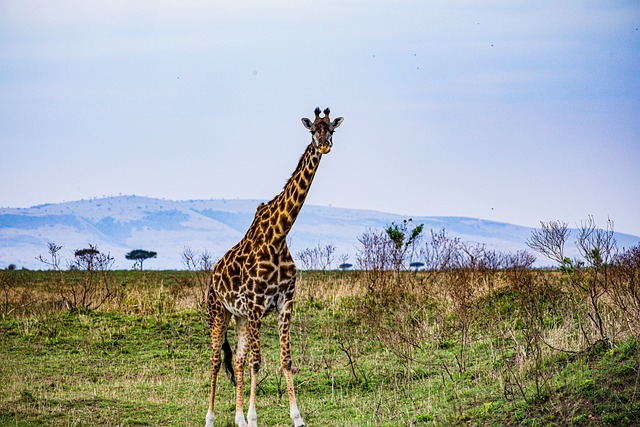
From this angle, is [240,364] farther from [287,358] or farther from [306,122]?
[306,122]

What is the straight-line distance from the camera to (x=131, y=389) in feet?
47.4

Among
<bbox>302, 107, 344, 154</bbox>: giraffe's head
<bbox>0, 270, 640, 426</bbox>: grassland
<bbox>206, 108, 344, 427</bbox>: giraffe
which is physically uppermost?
<bbox>302, 107, 344, 154</bbox>: giraffe's head

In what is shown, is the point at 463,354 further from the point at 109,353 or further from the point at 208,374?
the point at 109,353

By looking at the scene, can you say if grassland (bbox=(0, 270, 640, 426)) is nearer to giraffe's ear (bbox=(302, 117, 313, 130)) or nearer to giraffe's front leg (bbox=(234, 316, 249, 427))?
giraffe's front leg (bbox=(234, 316, 249, 427))

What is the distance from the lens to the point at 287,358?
11656 mm

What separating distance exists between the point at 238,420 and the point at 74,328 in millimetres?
8562

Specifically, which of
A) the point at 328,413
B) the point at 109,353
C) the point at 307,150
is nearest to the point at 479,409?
the point at 328,413

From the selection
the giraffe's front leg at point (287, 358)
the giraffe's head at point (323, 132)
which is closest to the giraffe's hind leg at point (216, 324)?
the giraffe's front leg at point (287, 358)

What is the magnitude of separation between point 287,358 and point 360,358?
15.0 feet

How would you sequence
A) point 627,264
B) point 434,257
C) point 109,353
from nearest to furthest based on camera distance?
point 627,264
point 109,353
point 434,257

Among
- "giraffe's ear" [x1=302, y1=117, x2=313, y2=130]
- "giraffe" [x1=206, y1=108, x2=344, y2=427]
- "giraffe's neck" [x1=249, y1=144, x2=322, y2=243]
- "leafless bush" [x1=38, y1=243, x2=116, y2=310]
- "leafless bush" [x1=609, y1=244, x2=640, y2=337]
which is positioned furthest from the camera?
"leafless bush" [x1=38, y1=243, x2=116, y2=310]

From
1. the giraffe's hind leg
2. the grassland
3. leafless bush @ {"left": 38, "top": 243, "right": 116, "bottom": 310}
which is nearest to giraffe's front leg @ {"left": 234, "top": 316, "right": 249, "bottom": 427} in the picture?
the giraffe's hind leg

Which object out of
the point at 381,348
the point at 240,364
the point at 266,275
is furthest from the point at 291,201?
the point at 381,348

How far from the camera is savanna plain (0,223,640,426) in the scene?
36.6 feet
